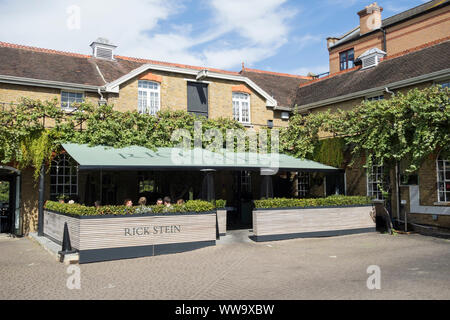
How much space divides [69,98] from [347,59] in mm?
22745

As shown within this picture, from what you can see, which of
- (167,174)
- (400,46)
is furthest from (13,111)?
(400,46)

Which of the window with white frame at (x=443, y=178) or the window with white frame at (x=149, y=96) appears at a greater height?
the window with white frame at (x=149, y=96)

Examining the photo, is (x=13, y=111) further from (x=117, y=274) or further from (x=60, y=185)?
(x=117, y=274)

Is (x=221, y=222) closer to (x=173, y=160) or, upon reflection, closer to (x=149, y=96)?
(x=173, y=160)

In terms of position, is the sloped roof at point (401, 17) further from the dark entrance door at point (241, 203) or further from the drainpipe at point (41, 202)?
the drainpipe at point (41, 202)

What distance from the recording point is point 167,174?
1752 cm

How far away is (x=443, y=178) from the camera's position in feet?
48.2

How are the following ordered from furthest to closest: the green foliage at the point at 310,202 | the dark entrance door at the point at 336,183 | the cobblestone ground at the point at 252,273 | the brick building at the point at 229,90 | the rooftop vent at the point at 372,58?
1. the rooftop vent at the point at 372,58
2. the dark entrance door at the point at 336,183
3. the brick building at the point at 229,90
4. the green foliage at the point at 310,202
5. the cobblestone ground at the point at 252,273

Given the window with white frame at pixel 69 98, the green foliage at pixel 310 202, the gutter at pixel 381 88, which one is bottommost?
the green foliage at pixel 310 202

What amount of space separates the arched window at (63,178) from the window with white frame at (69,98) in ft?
6.69

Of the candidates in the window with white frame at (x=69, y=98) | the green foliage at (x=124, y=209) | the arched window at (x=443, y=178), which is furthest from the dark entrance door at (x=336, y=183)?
the window with white frame at (x=69, y=98)

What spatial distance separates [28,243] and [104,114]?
5.39 m

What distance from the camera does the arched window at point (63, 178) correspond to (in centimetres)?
1617

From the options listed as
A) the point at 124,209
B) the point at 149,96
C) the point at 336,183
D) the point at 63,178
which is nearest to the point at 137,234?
the point at 124,209
